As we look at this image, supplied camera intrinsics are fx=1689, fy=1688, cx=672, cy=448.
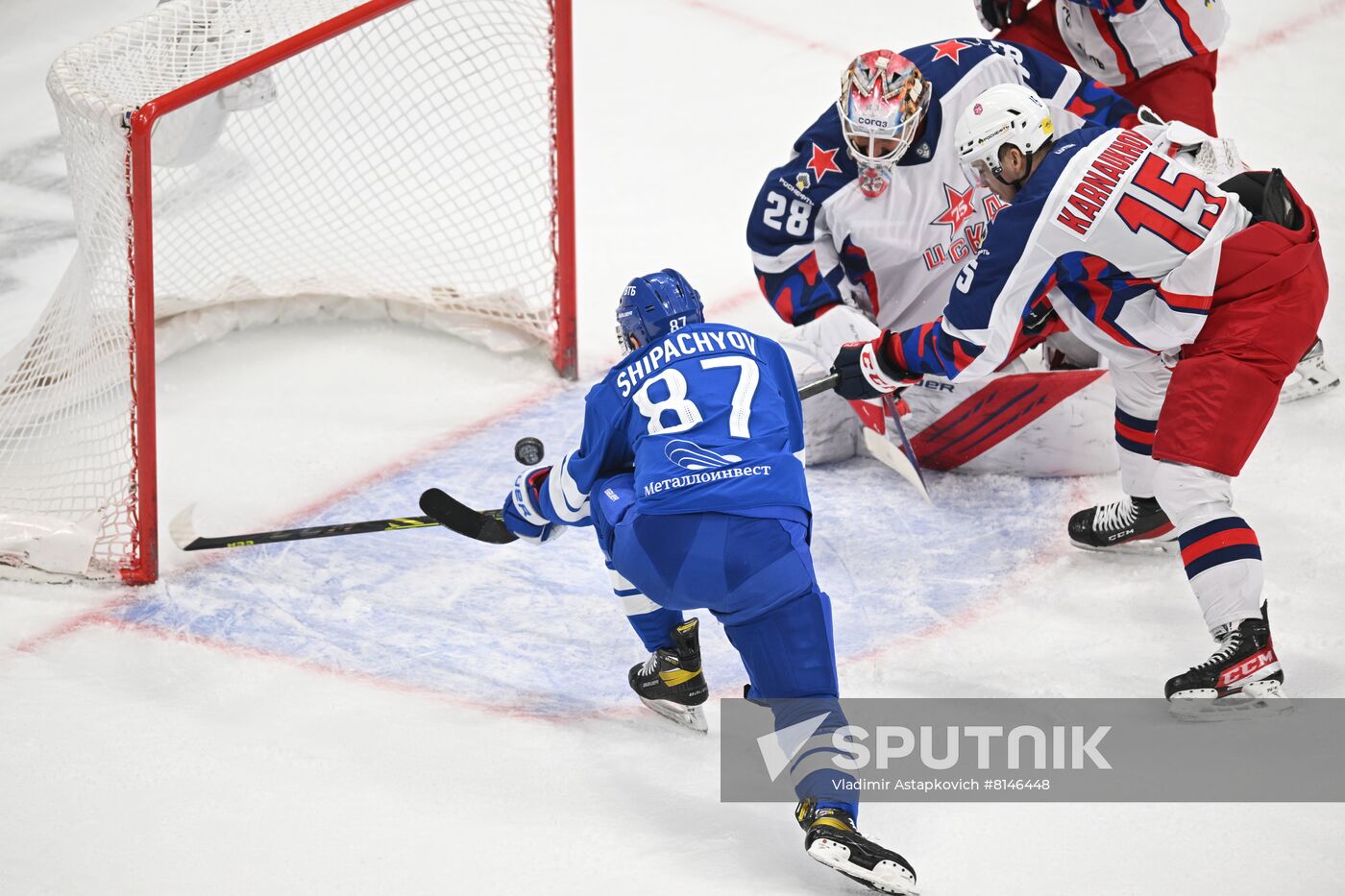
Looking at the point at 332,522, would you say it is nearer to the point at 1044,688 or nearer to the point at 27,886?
the point at 27,886

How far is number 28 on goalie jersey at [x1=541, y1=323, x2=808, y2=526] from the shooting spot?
9.44 feet

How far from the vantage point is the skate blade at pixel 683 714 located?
333 centimetres

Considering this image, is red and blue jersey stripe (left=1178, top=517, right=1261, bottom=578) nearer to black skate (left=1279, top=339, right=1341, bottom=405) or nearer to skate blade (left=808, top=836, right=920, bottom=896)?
skate blade (left=808, top=836, right=920, bottom=896)

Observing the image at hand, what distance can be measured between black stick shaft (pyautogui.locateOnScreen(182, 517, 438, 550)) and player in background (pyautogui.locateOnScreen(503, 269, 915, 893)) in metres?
0.68

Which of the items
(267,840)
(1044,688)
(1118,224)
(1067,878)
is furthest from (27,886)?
(1118,224)

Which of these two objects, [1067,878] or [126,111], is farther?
[126,111]

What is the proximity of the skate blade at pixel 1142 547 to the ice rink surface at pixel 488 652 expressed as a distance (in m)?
0.03

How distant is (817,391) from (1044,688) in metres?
0.87

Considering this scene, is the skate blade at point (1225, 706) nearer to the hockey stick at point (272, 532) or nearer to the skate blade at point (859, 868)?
the skate blade at point (859, 868)

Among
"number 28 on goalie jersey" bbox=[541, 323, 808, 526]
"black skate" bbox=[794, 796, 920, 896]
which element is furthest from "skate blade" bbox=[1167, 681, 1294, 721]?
"number 28 on goalie jersey" bbox=[541, 323, 808, 526]

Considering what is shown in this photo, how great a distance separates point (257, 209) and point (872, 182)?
1.78 meters

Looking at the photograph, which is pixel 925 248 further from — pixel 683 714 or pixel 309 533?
pixel 309 533

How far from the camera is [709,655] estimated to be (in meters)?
3.61
